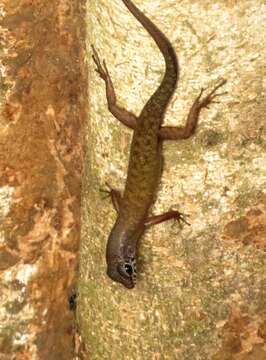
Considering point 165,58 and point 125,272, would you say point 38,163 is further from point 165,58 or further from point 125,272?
point 165,58

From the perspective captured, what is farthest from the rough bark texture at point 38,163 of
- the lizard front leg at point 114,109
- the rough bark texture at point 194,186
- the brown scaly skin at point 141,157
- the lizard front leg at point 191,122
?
the lizard front leg at point 191,122

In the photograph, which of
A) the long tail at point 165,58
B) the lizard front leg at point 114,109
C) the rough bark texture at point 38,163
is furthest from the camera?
the rough bark texture at point 38,163

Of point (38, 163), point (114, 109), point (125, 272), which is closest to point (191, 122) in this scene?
point (114, 109)

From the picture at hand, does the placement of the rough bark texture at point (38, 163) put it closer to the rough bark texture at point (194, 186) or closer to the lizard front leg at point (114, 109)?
the rough bark texture at point (194, 186)

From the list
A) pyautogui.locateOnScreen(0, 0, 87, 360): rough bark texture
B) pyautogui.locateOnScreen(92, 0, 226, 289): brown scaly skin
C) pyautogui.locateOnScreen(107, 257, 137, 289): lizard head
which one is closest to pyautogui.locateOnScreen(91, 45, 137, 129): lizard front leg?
pyautogui.locateOnScreen(92, 0, 226, 289): brown scaly skin

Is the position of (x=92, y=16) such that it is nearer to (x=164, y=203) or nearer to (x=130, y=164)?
(x=130, y=164)

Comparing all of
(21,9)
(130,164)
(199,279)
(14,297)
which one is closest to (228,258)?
(199,279)
